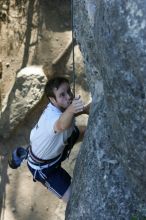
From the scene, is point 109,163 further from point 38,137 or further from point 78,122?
point 78,122

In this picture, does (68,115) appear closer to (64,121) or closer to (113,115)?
(64,121)

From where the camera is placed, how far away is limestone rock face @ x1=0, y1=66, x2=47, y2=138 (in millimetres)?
6133

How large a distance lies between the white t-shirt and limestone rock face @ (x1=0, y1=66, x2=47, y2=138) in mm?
2155

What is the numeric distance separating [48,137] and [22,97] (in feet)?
8.01

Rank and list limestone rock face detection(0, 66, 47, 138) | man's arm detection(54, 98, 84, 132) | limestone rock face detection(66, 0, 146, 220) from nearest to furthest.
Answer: limestone rock face detection(66, 0, 146, 220)
man's arm detection(54, 98, 84, 132)
limestone rock face detection(0, 66, 47, 138)

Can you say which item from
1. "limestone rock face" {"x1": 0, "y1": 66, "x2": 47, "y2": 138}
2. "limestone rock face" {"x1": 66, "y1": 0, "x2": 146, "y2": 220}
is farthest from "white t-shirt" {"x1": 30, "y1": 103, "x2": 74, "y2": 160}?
"limestone rock face" {"x1": 0, "y1": 66, "x2": 47, "y2": 138}

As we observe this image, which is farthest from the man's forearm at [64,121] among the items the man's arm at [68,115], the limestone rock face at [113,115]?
the limestone rock face at [113,115]

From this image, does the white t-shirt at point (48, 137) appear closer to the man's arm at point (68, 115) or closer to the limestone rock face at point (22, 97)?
the man's arm at point (68, 115)

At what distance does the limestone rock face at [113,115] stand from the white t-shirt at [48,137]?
0.91 feet

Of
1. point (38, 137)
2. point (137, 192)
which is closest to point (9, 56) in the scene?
point (38, 137)

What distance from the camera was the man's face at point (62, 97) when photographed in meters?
3.79

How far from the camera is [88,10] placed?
342 centimetres

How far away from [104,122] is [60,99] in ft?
1.62

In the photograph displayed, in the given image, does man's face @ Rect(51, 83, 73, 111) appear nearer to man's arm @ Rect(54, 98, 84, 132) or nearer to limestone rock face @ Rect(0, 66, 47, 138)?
man's arm @ Rect(54, 98, 84, 132)
